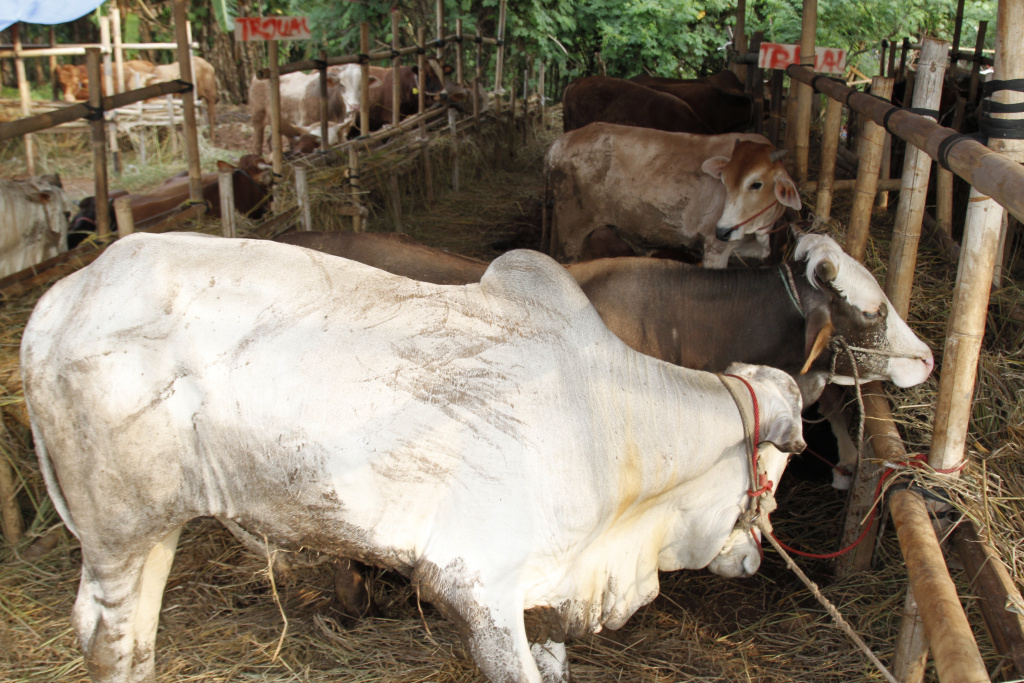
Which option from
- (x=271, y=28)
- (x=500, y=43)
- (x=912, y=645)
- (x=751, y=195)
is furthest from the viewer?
(x=500, y=43)

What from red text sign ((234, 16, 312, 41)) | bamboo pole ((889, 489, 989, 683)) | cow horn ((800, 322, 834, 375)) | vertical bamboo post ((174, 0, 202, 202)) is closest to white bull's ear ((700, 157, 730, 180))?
cow horn ((800, 322, 834, 375))

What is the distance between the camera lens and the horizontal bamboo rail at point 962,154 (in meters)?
1.78

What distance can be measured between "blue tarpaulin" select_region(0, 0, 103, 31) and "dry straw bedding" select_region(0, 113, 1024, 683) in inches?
57.7

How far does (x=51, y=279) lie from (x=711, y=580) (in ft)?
11.4

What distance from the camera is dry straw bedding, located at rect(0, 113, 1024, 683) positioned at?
9.36 feet

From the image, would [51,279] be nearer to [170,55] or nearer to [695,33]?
[695,33]

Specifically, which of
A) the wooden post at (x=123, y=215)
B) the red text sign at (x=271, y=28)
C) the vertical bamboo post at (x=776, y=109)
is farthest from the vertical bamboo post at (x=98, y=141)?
the vertical bamboo post at (x=776, y=109)

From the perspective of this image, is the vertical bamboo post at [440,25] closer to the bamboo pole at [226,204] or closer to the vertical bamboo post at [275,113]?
the vertical bamboo post at [275,113]

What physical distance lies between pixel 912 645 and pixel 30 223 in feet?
17.5

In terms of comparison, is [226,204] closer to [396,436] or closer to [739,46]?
[396,436]

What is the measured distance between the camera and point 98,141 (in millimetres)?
4426

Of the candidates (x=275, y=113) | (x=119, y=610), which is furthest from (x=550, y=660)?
(x=275, y=113)

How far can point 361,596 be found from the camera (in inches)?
130

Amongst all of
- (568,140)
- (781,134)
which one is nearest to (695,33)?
(781,134)
